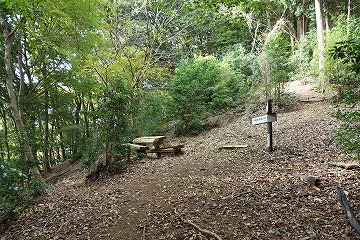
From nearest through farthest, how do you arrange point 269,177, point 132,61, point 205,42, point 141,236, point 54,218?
point 141,236, point 54,218, point 269,177, point 132,61, point 205,42

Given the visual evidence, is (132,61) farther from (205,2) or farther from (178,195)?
(178,195)

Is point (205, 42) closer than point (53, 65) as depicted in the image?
No

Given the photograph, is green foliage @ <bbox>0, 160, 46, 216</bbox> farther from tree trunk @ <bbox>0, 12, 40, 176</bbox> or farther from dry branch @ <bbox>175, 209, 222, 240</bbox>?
dry branch @ <bbox>175, 209, 222, 240</bbox>

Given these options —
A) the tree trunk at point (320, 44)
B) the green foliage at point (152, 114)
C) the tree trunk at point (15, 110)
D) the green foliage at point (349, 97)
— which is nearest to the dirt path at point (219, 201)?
the green foliage at point (349, 97)

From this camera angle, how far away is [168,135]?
13.2 m

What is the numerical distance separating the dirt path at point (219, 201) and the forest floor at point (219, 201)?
0.01 m

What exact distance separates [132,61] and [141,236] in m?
10.9

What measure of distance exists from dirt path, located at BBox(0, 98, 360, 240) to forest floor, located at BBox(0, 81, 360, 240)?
0.01 m

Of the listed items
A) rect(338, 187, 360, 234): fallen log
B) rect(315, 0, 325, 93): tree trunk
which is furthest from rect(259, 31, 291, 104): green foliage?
rect(338, 187, 360, 234): fallen log

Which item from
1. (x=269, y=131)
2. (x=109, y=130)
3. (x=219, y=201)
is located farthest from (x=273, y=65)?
(x=219, y=201)

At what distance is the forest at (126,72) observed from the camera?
7.13 metres

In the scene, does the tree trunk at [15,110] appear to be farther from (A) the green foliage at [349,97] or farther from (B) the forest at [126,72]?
(A) the green foliage at [349,97]

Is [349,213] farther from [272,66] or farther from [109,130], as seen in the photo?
[272,66]

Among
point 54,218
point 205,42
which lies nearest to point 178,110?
point 54,218
